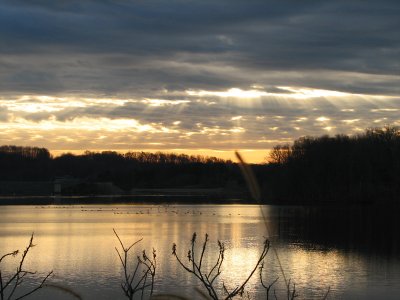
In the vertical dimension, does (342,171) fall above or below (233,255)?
above

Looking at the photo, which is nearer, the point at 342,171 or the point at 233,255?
the point at 233,255

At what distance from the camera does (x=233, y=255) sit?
36438 millimetres

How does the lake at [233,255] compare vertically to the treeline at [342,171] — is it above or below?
below

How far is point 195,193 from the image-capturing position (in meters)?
186

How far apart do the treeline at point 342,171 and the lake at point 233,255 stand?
125 ft

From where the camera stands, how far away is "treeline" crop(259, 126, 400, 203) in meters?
102

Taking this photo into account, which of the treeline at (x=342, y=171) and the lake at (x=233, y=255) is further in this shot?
the treeline at (x=342, y=171)

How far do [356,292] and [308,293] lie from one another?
86.5 inches

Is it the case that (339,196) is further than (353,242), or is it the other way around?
(339,196)

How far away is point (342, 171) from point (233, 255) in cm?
7095

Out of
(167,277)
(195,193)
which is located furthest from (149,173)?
(167,277)

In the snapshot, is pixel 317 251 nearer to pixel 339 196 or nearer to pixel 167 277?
pixel 167 277

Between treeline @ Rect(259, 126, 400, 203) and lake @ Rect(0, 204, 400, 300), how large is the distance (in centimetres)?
3815

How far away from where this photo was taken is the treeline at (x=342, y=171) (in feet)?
335
